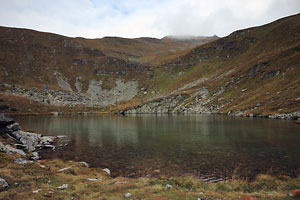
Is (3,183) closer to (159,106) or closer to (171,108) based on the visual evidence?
(171,108)

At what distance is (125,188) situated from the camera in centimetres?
1622

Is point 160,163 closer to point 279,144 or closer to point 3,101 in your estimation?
point 279,144

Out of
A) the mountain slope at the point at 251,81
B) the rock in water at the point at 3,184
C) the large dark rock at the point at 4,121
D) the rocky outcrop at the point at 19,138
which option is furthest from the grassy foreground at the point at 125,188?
the mountain slope at the point at 251,81

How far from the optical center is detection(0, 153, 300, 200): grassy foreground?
46.0 feet

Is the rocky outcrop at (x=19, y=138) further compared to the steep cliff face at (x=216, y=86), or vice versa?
the steep cliff face at (x=216, y=86)

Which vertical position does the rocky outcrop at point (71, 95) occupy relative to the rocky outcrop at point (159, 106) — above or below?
above

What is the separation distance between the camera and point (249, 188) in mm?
16625

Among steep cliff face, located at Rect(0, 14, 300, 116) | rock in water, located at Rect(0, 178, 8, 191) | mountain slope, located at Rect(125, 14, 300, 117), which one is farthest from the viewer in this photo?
steep cliff face, located at Rect(0, 14, 300, 116)

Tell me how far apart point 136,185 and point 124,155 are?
49.7 feet

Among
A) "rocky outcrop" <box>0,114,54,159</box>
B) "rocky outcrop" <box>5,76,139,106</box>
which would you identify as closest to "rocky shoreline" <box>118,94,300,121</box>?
"rocky outcrop" <box>5,76,139,106</box>

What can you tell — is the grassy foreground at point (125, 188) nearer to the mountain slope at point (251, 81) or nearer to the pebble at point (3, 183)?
the pebble at point (3, 183)

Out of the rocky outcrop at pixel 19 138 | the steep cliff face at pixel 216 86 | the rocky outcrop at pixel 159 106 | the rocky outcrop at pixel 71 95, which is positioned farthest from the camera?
the rocky outcrop at pixel 71 95

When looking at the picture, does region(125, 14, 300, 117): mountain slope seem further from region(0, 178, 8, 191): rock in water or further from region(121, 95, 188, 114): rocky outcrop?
region(0, 178, 8, 191): rock in water

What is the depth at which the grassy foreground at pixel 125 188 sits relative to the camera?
1401cm
